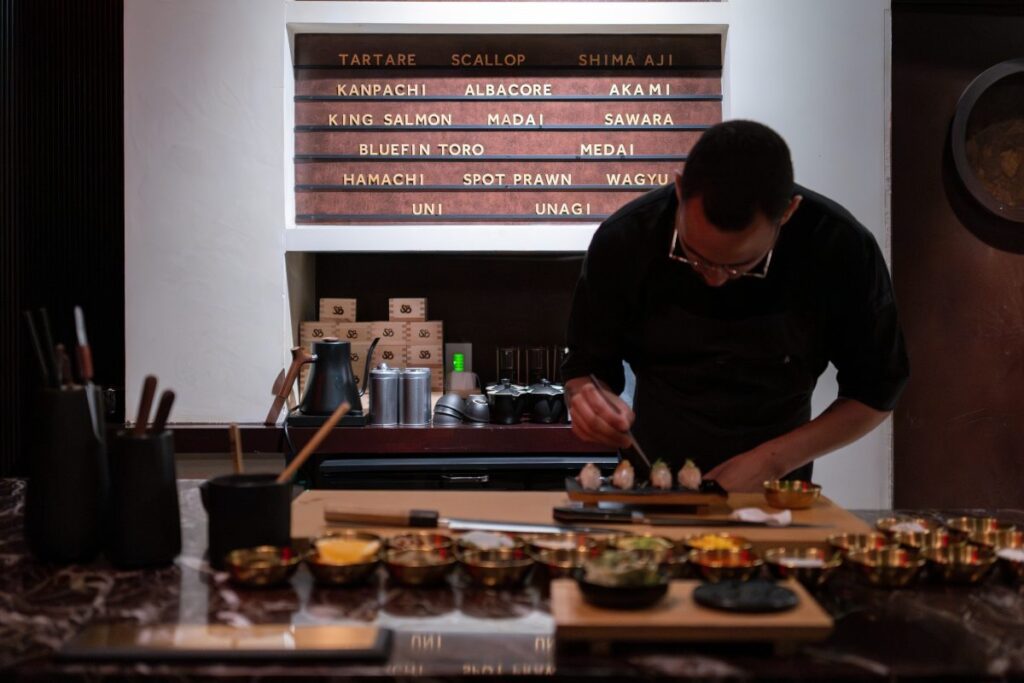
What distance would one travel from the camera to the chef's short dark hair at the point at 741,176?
180 centimetres

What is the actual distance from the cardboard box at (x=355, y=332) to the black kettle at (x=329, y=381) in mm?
406

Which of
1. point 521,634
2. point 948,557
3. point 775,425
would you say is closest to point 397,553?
point 521,634

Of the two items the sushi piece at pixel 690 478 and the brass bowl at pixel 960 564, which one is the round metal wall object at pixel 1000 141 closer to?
the sushi piece at pixel 690 478

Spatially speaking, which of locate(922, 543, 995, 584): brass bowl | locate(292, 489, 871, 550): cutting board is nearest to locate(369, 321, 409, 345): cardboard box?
locate(292, 489, 871, 550): cutting board

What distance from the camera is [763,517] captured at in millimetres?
1774

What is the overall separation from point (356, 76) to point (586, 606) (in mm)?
2855

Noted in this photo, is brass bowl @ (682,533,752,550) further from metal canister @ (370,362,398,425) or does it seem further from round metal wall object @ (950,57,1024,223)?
round metal wall object @ (950,57,1024,223)

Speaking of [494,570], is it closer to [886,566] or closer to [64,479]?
[886,566]

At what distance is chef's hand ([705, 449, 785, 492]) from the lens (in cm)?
215

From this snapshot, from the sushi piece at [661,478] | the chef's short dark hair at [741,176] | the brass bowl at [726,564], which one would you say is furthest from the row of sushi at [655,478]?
the chef's short dark hair at [741,176]

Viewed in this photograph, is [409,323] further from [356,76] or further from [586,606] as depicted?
[586,606]

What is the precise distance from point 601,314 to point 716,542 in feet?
3.08

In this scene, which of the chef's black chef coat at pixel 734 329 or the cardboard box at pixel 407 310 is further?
the cardboard box at pixel 407 310

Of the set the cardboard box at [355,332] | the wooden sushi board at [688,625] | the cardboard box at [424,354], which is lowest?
the wooden sushi board at [688,625]
